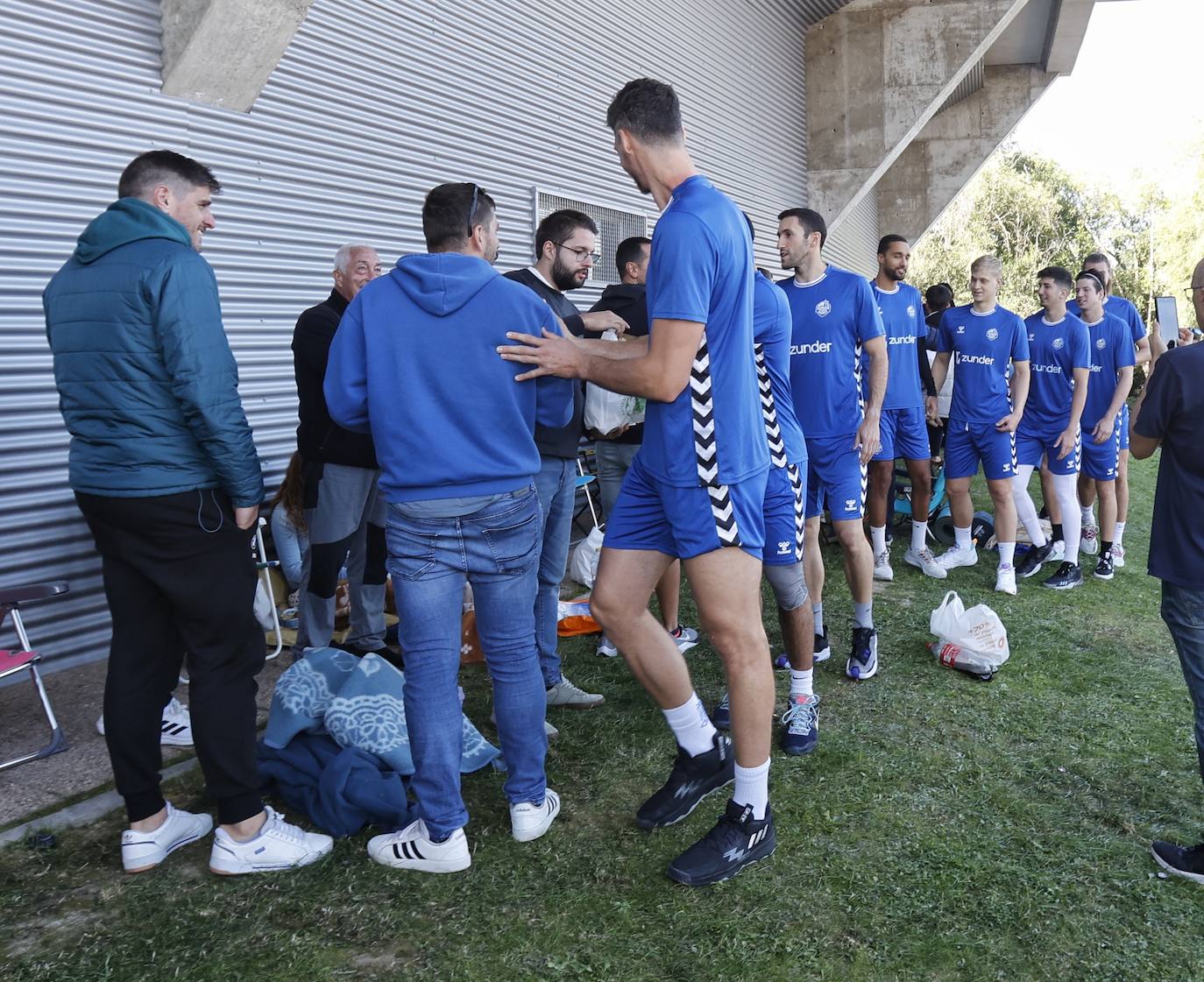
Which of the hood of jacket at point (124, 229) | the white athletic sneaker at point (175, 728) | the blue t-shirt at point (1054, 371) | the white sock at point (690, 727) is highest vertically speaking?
the hood of jacket at point (124, 229)

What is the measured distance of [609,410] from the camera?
440 centimetres

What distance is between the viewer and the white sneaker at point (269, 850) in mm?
2771

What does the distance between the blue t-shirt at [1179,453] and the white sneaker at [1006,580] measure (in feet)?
11.5

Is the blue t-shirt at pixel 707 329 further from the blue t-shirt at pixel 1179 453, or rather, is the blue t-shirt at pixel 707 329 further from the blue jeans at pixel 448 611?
the blue t-shirt at pixel 1179 453

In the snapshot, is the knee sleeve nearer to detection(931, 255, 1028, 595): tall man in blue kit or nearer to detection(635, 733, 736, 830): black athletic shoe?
detection(635, 733, 736, 830): black athletic shoe

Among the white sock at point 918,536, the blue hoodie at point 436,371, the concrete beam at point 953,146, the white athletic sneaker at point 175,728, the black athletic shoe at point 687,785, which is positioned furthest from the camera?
the concrete beam at point 953,146

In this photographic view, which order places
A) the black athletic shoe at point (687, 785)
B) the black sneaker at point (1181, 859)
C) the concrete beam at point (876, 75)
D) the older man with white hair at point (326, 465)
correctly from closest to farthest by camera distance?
the black sneaker at point (1181, 859) < the black athletic shoe at point (687, 785) < the older man with white hair at point (326, 465) < the concrete beam at point (876, 75)

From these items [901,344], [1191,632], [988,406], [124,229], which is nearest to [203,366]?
[124,229]

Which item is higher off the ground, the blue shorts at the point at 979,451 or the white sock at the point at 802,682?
the blue shorts at the point at 979,451

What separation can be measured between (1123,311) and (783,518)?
5572mm

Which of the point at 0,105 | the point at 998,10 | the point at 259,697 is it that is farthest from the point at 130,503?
the point at 998,10

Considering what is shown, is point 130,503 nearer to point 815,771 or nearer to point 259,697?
point 259,697

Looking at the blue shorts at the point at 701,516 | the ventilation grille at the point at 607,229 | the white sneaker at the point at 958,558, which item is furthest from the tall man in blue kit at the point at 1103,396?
the blue shorts at the point at 701,516

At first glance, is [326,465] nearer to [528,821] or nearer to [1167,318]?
[528,821]
